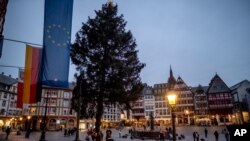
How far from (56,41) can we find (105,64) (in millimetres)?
12501

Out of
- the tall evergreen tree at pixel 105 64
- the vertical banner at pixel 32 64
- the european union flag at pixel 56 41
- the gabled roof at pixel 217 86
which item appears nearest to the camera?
the european union flag at pixel 56 41

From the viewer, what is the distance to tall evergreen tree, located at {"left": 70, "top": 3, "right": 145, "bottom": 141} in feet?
81.5

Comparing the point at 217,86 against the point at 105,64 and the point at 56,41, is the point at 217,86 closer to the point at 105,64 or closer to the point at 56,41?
the point at 105,64

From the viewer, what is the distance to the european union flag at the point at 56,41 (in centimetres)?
1220

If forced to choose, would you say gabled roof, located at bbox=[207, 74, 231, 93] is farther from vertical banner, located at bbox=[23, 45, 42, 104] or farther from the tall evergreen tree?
vertical banner, located at bbox=[23, 45, 42, 104]

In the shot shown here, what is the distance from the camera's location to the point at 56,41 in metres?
12.5

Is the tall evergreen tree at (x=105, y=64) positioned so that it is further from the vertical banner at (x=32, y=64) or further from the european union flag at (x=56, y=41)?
the european union flag at (x=56, y=41)

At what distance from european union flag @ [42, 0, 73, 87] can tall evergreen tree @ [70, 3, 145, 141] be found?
39.6 ft

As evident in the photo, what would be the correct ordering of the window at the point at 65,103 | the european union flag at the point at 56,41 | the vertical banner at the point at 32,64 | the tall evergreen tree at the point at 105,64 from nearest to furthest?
1. the european union flag at the point at 56,41
2. the vertical banner at the point at 32,64
3. the tall evergreen tree at the point at 105,64
4. the window at the point at 65,103

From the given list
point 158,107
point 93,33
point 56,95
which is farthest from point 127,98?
point 158,107

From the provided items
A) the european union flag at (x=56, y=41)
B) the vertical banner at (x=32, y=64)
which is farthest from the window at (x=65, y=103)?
the european union flag at (x=56, y=41)

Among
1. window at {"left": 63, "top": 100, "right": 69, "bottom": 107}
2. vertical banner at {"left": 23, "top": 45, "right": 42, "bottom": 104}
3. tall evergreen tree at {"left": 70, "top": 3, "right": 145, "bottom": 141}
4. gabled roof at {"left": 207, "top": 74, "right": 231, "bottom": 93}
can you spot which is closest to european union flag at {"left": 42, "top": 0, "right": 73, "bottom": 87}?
vertical banner at {"left": 23, "top": 45, "right": 42, "bottom": 104}

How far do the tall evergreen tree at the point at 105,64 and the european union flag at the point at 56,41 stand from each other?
12.1 m

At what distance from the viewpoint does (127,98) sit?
82.4 feet
